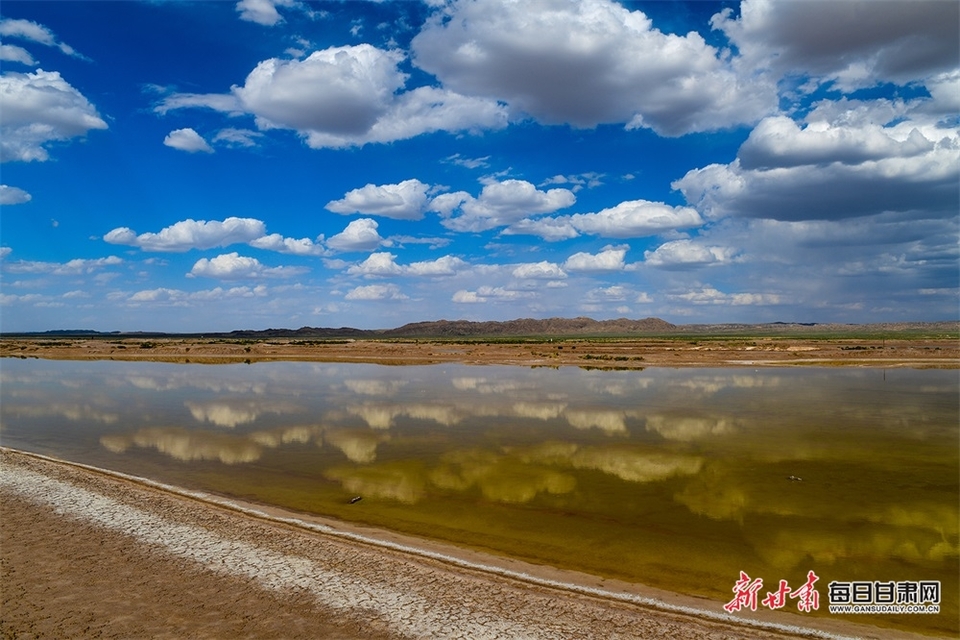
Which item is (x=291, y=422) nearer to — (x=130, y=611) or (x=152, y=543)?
(x=152, y=543)

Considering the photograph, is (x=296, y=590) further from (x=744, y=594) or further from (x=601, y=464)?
(x=601, y=464)

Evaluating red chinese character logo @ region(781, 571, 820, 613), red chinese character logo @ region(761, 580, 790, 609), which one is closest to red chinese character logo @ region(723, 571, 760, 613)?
red chinese character logo @ region(761, 580, 790, 609)

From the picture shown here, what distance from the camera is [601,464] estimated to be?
1809 cm

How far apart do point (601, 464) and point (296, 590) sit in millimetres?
10950

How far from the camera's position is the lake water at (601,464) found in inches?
443

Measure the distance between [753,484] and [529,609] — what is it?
9.65 m

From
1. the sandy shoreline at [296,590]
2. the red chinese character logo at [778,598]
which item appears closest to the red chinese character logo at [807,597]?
the red chinese character logo at [778,598]

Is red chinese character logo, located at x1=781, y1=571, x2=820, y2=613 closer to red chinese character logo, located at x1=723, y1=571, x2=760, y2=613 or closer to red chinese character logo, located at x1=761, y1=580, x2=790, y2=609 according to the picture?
red chinese character logo, located at x1=761, y1=580, x2=790, y2=609

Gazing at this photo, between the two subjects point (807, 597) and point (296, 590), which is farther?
point (296, 590)

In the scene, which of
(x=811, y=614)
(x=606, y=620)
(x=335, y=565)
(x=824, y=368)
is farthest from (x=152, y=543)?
(x=824, y=368)

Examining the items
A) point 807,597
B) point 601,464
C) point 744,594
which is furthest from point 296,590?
point 601,464

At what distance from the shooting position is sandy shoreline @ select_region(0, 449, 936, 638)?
8547 millimetres

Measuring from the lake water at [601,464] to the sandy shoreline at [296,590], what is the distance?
35.4 inches

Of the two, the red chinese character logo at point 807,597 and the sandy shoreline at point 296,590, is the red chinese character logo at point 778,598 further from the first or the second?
→ the sandy shoreline at point 296,590
